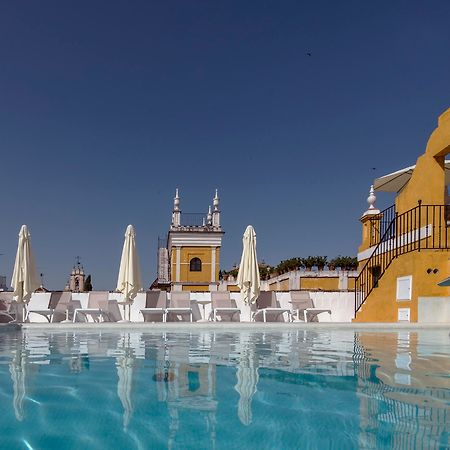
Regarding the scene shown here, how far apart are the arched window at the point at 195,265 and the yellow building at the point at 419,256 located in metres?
30.5

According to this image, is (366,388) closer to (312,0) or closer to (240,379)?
(240,379)

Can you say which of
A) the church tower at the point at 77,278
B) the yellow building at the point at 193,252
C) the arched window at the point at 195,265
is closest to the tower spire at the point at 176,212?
the yellow building at the point at 193,252

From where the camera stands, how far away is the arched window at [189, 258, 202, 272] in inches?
1779

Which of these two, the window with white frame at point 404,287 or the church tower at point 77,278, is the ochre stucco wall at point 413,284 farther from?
the church tower at point 77,278

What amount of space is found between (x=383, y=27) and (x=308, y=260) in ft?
82.0

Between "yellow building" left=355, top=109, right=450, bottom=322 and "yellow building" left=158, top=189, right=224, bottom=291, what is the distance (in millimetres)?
30054

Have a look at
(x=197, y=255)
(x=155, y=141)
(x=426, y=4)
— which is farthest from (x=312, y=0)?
(x=197, y=255)

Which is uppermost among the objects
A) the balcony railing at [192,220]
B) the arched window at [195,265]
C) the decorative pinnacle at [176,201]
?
the decorative pinnacle at [176,201]

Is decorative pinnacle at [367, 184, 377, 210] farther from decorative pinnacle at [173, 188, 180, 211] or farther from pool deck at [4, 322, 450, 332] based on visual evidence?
decorative pinnacle at [173, 188, 180, 211]

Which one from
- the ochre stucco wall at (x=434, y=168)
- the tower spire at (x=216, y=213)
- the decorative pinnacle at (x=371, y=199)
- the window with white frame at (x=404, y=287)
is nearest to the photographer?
the window with white frame at (x=404, y=287)

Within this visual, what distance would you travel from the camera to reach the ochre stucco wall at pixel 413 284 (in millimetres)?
10664

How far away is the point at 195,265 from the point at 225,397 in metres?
42.0

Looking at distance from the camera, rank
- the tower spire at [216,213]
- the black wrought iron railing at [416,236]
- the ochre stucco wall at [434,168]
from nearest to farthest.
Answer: the black wrought iron railing at [416,236], the ochre stucco wall at [434,168], the tower spire at [216,213]

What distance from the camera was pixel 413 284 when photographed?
10.8 metres
